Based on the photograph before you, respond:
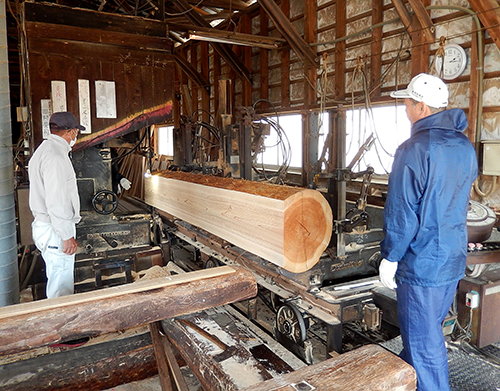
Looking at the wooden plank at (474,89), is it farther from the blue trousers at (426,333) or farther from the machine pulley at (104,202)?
the machine pulley at (104,202)

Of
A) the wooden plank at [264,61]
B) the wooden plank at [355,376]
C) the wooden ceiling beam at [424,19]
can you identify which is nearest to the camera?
the wooden plank at [355,376]

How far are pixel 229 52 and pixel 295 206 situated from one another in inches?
303

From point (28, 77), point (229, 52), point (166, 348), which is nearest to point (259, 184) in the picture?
point (166, 348)

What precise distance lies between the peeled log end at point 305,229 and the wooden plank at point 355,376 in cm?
125

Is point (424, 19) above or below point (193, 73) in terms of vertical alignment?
below

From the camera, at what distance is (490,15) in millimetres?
4617

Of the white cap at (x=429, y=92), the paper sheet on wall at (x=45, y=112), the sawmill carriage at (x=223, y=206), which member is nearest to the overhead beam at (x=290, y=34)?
the sawmill carriage at (x=223, y=206)

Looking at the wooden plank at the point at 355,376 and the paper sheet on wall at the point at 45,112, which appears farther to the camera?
the paper sheet on wall at the point at 45,112

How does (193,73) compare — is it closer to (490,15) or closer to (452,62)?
(452,62)

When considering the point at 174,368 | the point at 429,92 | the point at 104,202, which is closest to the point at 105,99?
the point at 104,202

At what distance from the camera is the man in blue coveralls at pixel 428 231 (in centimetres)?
227

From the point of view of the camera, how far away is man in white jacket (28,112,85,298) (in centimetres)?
307

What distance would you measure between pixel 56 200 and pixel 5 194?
0.40 meters

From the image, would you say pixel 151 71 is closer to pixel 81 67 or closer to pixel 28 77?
pixel 81 67
